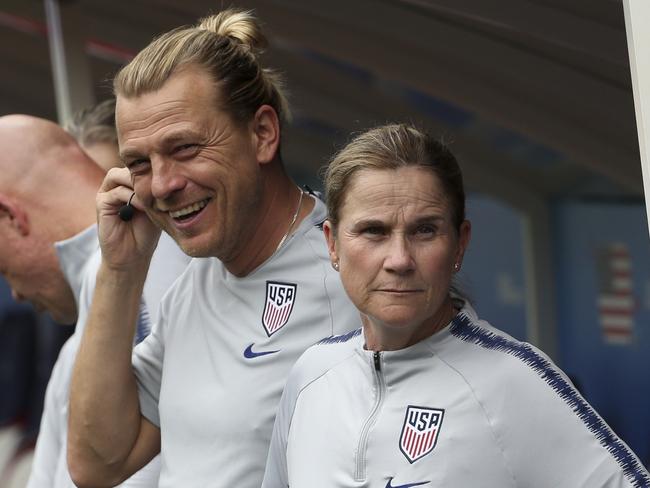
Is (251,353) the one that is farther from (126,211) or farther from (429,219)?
(429,219)

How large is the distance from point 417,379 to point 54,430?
6.49 ft

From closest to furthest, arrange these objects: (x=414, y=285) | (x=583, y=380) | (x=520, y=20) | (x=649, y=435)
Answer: (x=414, y=285)
(x=520, y=20)
(x=649, y=435)
(x=583, y=380)

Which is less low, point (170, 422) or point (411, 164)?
point (411, 164)

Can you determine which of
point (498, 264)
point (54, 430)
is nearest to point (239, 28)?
point (54, 430)

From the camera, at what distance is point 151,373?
300cm

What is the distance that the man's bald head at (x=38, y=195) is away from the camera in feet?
12.3

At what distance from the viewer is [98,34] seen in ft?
25.1

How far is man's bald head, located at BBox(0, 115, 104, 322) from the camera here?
3.76 metres

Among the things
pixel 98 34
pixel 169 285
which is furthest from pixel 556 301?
pixel 169 285

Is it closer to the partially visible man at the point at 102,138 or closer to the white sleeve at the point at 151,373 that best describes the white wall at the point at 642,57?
the white sleeve at the point at 151,373

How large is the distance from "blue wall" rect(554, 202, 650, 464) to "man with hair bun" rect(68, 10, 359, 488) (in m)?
4.68

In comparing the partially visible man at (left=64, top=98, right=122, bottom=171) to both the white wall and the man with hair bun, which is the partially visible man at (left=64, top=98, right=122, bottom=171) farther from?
the white wall

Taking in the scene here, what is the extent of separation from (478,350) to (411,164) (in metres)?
0.36

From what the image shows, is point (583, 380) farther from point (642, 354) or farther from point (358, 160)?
point (358, 160)
